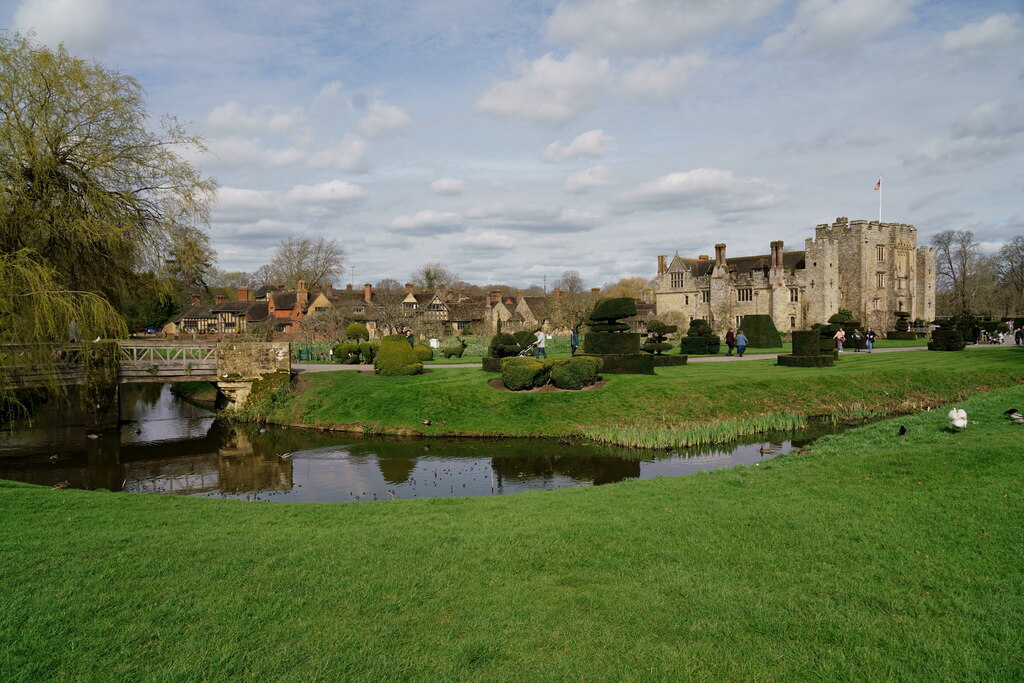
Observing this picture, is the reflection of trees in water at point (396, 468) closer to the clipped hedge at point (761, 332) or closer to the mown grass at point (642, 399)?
the mown grass at point (642, 399)

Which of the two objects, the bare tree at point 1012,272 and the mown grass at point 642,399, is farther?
Answer: the bare tree at point 1012,272

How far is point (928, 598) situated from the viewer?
5.52 m

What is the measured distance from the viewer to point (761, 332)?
45.0 m

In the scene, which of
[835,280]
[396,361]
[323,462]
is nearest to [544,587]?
[323,462]

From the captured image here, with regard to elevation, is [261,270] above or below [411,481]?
above

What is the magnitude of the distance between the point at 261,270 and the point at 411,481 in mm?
114094

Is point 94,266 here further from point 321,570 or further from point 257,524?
point 321,570

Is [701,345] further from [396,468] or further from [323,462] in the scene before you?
[323,462]

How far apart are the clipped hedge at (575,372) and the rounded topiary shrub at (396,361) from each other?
24.5 feet

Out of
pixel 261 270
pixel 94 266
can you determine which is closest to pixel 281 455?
pixel 94 266

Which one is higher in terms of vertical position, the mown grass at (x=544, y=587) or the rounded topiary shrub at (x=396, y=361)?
the rounded topiary shrub at (x=396, y=361)

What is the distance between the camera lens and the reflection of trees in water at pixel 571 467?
15828 mm

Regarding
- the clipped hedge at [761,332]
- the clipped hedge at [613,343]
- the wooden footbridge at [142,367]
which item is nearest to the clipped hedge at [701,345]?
the clipped hedge at [761,332]

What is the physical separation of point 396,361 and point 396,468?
1134cm
